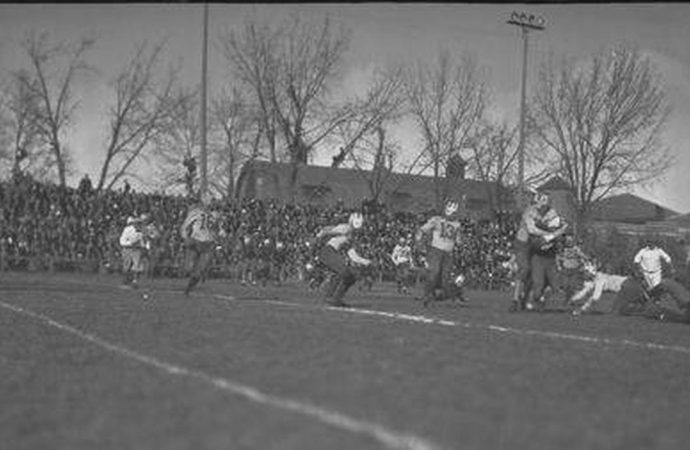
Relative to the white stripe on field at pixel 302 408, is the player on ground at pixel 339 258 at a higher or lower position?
higher

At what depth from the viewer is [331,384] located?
7.28 metres

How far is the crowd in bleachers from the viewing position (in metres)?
32.1

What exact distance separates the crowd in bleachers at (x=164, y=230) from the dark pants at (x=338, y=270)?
13.0 m

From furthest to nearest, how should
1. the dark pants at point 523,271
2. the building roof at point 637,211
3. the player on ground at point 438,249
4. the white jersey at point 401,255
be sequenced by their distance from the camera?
the building roof at point 637,211, the white jersey at point 401,255, the player on ground at point 438,249, the dark pants at point 523,271

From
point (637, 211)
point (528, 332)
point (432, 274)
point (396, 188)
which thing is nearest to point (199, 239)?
point (432, 274)

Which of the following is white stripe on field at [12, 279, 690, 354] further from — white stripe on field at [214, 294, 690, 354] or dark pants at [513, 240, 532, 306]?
dark pants at [513, 240, 532, 306]

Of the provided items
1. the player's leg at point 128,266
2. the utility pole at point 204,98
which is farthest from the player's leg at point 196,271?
the utility pole at point 204,98

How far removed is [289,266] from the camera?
35.2 meters

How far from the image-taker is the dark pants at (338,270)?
16906 millimetres

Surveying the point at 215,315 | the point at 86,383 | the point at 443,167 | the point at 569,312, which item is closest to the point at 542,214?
the point at 569,312

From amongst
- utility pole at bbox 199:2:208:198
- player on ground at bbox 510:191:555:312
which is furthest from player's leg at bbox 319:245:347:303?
utility pole at bbox 199:2:208:198

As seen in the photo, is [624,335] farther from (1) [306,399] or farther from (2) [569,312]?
(1) [306,399]

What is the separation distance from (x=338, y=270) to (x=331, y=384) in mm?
9729

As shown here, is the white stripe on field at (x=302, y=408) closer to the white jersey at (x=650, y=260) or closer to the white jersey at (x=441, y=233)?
the white jersey at (x=441, y=233)
